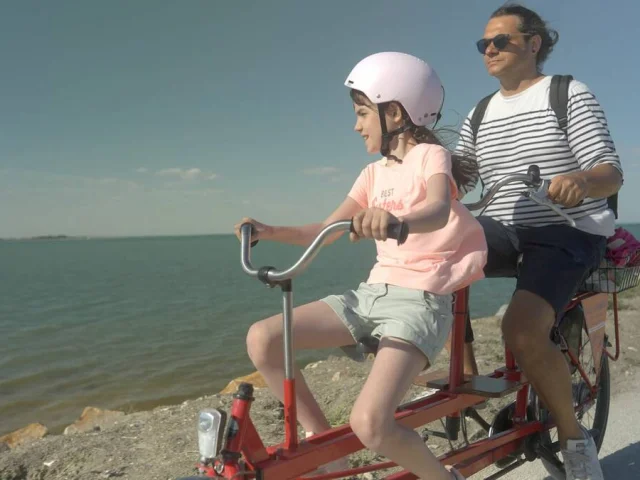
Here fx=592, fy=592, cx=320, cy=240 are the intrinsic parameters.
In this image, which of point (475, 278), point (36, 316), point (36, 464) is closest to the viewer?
point (475, 278)

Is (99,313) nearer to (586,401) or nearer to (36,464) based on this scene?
(36,464)

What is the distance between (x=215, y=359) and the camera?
12.0 meters

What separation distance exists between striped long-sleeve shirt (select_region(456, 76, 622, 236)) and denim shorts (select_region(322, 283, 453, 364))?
3.74 feet

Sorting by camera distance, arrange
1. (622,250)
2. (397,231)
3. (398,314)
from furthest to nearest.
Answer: (622,250) → (398,314) → (397,231)

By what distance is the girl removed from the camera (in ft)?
7.62

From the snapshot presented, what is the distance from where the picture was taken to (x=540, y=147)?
11.1 ft

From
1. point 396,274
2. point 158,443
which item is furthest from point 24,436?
point 396,274

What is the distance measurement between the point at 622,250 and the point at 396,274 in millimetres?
1656

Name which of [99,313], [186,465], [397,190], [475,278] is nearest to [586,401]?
[475,278]

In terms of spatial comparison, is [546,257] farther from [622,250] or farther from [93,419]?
[93,419]

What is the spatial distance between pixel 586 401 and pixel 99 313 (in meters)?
19.5

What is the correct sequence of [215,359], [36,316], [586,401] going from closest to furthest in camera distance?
[586,401]
[215,359]
[36,316]

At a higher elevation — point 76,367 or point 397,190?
point 397,190

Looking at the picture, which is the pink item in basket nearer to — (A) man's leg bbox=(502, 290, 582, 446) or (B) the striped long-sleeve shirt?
(B) the striped long-sleeve shirt
